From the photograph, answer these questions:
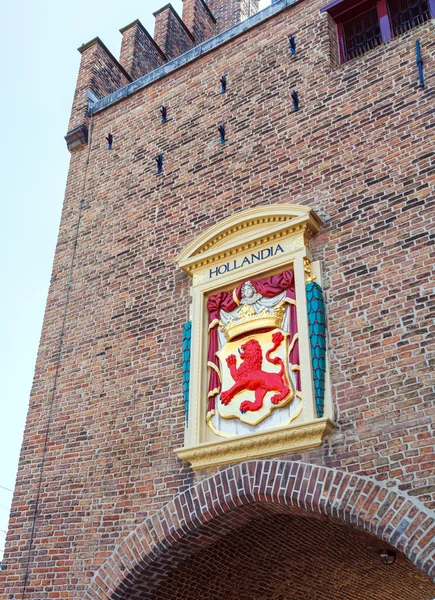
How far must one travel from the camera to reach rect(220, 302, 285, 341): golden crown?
24.5 ft

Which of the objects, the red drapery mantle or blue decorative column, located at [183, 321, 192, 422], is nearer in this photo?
the red drapery mantle

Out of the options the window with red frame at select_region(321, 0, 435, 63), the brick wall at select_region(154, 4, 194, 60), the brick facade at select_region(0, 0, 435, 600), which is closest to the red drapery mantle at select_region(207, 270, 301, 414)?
the brick facade at select_region(0, 0, 435, 600)

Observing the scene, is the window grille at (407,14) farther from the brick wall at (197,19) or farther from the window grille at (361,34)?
the brick wall at (197,19)

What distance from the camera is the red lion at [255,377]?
7.09 metres

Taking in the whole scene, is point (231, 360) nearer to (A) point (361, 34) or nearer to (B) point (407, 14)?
(A) point (361, 34)

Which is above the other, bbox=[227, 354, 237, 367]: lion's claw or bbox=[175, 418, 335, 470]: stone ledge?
bbox=[227, 354, 237, 367]: lion's claw

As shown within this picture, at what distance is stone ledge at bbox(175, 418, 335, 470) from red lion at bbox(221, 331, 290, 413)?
37cm

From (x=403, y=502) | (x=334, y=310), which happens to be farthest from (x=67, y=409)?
(x=403, y=502)

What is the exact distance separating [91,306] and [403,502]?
17.1ft

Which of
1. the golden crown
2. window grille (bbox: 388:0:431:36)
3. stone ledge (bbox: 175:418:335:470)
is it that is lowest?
stone ledge (bbox: 175:418:335:470)

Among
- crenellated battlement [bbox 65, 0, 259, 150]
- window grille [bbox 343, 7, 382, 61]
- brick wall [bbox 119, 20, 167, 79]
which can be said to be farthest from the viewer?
brick wall [bbox 119, 20, 167, 79]

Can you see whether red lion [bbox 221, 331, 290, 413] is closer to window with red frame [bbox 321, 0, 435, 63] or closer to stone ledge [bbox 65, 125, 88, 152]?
window with red frame [bbox 321, 0, 435, 63]

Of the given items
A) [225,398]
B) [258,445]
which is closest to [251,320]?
[225,398]

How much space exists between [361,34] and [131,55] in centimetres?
503
